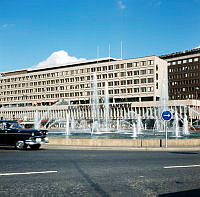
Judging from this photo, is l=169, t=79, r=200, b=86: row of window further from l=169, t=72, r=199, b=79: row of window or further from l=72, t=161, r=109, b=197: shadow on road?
l=72, t=161, r=109, b=197: shadow on road

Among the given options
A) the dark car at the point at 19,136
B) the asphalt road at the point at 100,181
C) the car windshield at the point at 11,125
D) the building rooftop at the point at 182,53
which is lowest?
the asphalt road at the point at 100,181

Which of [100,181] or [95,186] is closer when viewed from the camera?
[95,186]

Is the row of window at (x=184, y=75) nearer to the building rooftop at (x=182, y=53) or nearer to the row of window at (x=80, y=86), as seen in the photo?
the building rooftop at (x=182, y=53)

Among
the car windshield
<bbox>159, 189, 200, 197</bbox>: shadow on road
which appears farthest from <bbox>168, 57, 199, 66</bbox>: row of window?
<bbox>159, 189, 200, 197</bbox>: shadow on road

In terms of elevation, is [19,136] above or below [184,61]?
below

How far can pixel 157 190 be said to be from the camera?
6938 mm

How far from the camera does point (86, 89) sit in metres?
104

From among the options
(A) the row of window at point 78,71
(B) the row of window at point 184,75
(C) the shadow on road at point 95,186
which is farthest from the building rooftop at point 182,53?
(C) the shadow on road at point 95,186

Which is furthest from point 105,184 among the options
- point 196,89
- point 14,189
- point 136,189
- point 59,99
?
point 196,89

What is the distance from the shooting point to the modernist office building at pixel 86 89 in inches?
3637

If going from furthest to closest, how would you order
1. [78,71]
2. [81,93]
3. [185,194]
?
[78,71] < [81,93] < [185,194]

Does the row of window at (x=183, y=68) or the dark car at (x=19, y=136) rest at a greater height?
the row of window at (x=183, y=68)

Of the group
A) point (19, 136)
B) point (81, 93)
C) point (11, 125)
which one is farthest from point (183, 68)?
point (19, 136)

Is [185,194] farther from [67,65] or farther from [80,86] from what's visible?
[67,65]
